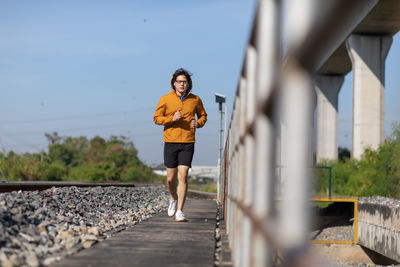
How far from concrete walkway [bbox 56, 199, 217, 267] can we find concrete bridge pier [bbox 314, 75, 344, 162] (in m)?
38.7

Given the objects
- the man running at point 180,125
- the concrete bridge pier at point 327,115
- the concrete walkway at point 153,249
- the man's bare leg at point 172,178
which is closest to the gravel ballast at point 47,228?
the concrete walkway at point 153,249

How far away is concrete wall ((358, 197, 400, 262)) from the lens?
48.9 ft

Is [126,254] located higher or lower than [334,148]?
lower

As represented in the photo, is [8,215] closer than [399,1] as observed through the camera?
Yes

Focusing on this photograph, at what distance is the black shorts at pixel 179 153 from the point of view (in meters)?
7.30

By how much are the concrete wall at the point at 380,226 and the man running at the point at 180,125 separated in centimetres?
923

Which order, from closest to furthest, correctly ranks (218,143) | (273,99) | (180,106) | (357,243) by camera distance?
(273,99) → (180,106) → (357,243) → (218,143)

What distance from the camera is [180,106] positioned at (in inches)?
288

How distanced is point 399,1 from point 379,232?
14.3m

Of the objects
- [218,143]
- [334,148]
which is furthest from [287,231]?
→ [334,148]

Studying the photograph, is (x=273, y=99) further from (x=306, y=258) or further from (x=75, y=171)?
(x=75, y=171)

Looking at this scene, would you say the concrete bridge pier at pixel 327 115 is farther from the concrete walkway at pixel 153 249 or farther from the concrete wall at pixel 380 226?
the concrete walkway at pixel 153 249

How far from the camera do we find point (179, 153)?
7.36m

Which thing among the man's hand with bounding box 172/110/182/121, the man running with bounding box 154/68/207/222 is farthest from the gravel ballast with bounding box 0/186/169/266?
the man's hand with bounding box 172/110/182/121
